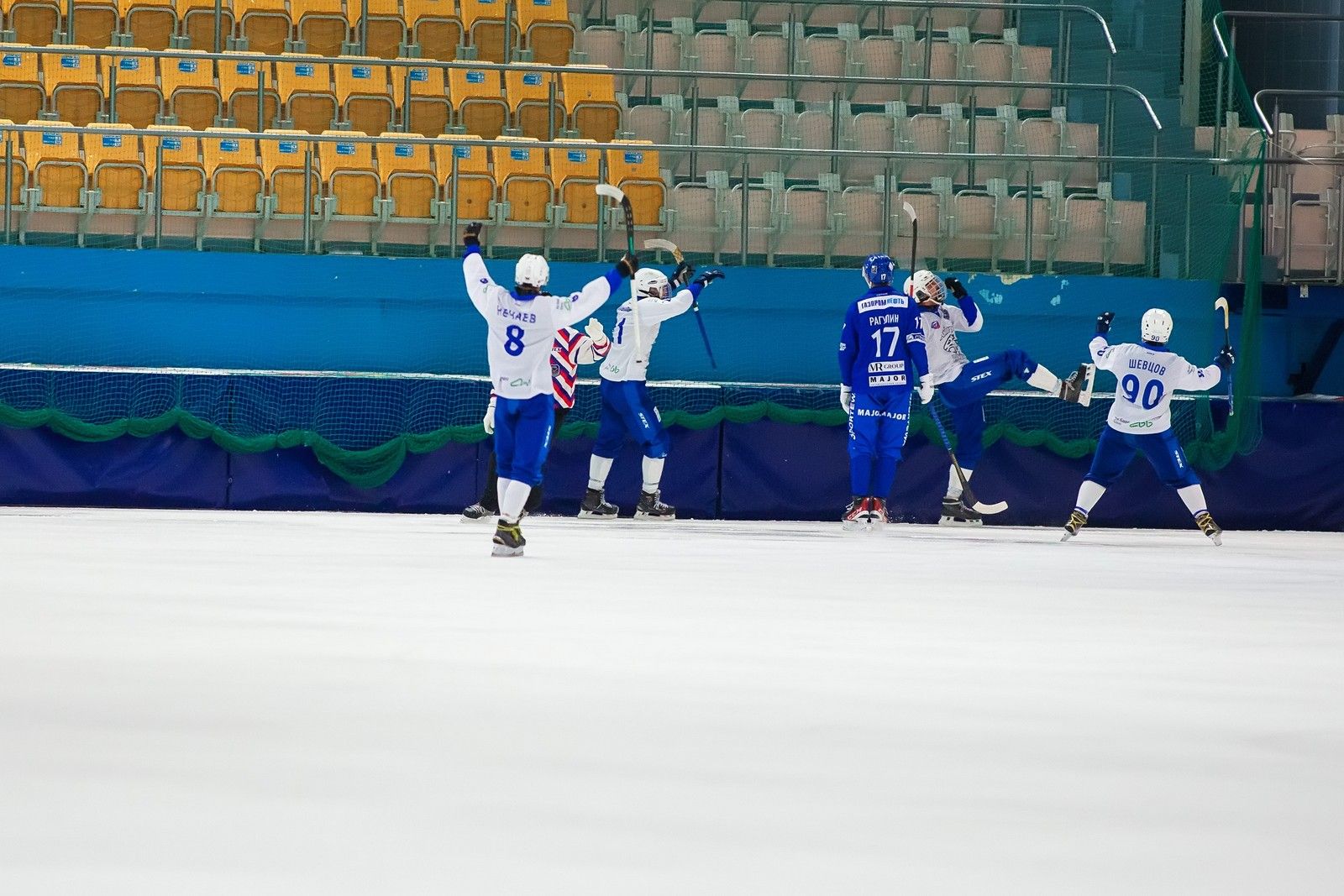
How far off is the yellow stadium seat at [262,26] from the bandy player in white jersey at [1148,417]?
9.18 m

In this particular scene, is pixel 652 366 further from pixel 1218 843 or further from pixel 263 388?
pixel 1218 843

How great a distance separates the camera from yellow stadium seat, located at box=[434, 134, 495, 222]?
53.0ft

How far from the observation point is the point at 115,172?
15.8m

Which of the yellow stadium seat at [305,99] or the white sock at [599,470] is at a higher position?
the yellow stadium seat at [305,99]

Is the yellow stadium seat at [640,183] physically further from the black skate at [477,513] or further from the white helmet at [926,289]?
the black skate at [477,513]

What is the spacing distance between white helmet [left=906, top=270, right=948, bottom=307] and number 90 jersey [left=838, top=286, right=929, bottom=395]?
63 centimetres

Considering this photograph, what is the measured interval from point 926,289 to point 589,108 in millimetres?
4434

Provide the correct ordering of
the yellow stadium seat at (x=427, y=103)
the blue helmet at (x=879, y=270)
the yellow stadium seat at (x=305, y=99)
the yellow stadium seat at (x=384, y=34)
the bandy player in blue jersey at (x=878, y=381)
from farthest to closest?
the yellow stadium seat at (x=384, y=34), the yellow stadium seat at (x=427, y=103), the yellow stadium seat at (x=305, y=99), the blue helmet at (x=879, y=270), the bandy player in blue jersey at (x=878, y=381)

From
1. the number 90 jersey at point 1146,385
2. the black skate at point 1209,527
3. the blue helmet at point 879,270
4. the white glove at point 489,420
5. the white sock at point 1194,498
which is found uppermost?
the blue helmet at point 879,270

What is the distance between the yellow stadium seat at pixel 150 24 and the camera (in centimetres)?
1808

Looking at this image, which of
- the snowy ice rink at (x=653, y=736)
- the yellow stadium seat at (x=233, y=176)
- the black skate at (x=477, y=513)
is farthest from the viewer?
the yellow stadium seat at (x=233, y=176)

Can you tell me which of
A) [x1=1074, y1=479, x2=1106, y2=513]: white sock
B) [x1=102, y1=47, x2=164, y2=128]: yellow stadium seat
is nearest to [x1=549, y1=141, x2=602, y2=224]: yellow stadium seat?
[x1=102, y1=47, x2=164, y2=128]: yellow stadium seat

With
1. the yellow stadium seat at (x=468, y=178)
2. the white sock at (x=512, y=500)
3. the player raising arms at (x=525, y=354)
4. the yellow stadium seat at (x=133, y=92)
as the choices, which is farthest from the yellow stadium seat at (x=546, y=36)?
the white sock at (x=512, y=500)

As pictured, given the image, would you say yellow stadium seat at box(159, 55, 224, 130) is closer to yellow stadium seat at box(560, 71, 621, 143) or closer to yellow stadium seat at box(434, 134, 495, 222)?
yellow stadium seat at box(434, 134, 495, 222)
